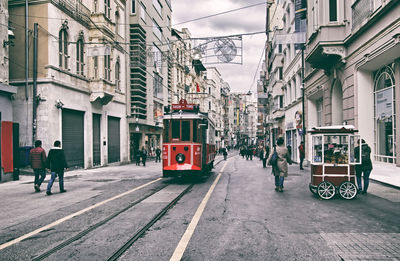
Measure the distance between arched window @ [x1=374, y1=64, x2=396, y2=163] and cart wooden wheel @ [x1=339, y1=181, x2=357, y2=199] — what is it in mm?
4190

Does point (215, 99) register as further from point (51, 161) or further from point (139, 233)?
point (139, 233)

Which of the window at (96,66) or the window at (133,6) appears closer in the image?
the window at (96,66)

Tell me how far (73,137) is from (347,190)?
1786 cm

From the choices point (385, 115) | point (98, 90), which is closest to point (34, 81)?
point (98, 90)

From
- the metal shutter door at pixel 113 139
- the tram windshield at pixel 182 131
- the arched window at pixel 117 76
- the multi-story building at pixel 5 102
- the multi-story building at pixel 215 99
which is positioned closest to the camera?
the tram windshield at pixel 182 131

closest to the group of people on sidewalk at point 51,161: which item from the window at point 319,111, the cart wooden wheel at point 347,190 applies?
the cart wooden wheel at point 347,190

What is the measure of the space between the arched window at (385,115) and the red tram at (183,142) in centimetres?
733

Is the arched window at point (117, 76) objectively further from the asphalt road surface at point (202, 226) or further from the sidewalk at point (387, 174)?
the sidewalk at point (387, 174)

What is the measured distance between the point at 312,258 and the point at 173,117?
1057 cm

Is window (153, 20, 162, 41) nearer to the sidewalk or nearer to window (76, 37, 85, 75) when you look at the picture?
window (76, 37, 85, 75)

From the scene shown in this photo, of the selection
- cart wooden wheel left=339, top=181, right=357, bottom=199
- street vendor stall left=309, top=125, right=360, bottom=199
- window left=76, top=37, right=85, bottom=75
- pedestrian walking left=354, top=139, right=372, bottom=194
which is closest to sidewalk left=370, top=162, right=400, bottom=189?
pedestrian walking left=354, top=139, right=372, bottom=194

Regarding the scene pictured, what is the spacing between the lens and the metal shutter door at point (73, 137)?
21.6 metres

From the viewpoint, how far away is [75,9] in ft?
74.5

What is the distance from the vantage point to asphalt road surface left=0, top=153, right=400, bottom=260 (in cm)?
510
